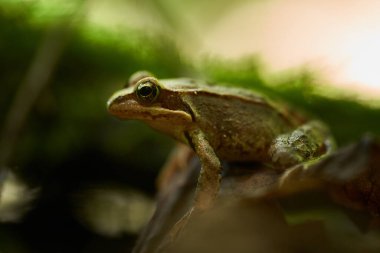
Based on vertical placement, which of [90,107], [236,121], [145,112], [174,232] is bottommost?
[174,232]

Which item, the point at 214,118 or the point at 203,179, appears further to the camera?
the point at 214,118

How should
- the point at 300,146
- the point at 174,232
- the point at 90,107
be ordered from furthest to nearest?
1. the point at 90,107
2. the point at 300,146
3. the point at 174,232

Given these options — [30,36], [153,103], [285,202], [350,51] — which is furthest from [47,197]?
[350,51]

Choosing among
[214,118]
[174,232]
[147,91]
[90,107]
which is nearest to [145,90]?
[147,91]


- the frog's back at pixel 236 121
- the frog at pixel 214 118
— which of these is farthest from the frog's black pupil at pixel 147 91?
the frog's back at pixel 236 121

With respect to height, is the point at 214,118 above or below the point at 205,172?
above

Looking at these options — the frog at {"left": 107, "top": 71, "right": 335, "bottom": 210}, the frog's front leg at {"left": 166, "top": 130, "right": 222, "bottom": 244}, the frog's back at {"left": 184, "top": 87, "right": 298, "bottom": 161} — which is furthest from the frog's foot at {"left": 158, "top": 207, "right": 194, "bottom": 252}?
the frog's back at {"left": 184, "top": 87, "right": 298, "bottom": 161}

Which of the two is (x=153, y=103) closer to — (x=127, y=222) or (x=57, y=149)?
(x=127, y=222)

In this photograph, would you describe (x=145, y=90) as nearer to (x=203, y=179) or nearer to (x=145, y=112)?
(x=145, y=112)
